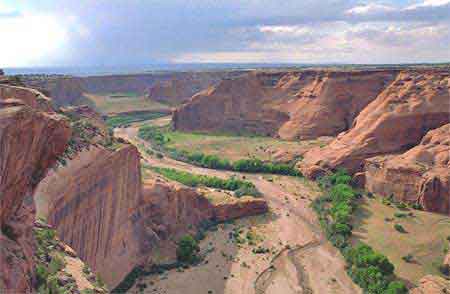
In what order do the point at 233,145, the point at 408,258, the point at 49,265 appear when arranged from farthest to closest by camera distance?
the point at 233,145 → the point at 408,258 → the point at 49,265

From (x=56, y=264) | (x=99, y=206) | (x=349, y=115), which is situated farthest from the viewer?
(x=349, y=115)

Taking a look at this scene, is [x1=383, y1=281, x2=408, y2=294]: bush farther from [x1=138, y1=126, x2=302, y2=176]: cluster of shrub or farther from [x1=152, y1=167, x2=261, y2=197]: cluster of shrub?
[x1=138, y1=126, x2=302, y2=176]: cluster of shrub

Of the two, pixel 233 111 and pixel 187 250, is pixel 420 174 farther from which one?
pixel 233 111

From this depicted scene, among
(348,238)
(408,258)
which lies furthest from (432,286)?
(348,238)

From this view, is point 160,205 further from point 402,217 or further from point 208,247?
point 402,217

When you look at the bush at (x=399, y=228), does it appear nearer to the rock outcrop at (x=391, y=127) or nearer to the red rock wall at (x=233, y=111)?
the rock outcrop at (x=391, y=127)

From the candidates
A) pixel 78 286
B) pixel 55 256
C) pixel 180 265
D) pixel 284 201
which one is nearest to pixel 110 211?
pixel 180 265

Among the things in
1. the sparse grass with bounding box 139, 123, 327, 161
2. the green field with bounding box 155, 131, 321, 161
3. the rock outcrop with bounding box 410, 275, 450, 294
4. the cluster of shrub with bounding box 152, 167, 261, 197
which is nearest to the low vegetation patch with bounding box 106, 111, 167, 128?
the sparse grass with bounding box 139, 123, 327, 161
